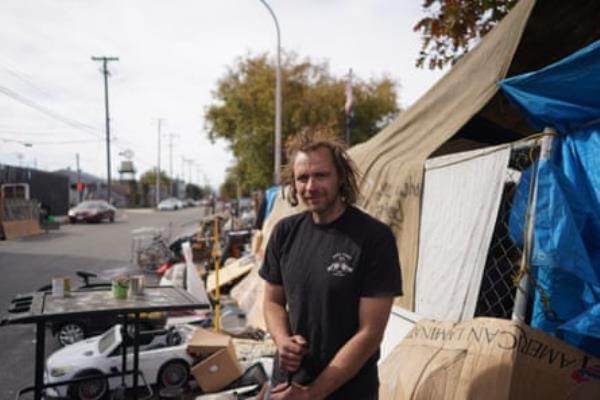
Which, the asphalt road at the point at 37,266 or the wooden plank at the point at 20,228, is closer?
the asphalt road at the point at 37,266

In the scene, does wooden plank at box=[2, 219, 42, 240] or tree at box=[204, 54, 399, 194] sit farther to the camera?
tree at box=[204, 54, 399, 194]

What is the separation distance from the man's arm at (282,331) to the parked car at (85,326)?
4557 mm

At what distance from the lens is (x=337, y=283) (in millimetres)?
1941

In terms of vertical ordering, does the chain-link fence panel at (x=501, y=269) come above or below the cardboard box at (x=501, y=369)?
above

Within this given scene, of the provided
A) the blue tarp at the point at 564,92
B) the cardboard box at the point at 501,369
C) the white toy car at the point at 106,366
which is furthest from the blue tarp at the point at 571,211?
the white toy car at the point at 106,366

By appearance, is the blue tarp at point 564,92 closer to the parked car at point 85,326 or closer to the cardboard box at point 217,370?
the cardboard box at point 217,370

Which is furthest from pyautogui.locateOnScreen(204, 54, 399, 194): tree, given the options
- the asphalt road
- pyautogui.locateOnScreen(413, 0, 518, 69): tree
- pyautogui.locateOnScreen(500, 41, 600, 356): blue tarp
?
pyautogui.locateOnScreen(500, 41, 600, 356): blue tarp

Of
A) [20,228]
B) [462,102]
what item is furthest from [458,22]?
[20,228]

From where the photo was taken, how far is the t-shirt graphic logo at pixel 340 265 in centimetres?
194

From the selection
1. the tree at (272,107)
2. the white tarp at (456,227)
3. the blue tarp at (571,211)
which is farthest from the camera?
the tree at (272,107)

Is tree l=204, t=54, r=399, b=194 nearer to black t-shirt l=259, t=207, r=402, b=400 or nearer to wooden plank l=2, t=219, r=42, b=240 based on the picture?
wooden plank l=2, t=219, r=42, b=240

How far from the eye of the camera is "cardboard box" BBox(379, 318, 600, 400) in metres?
2.44

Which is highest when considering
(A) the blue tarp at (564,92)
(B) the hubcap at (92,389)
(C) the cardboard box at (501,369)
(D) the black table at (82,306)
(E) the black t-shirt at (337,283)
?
(A) the blue tarp at (564,92)

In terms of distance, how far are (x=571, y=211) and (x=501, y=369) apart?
3.08 feet
